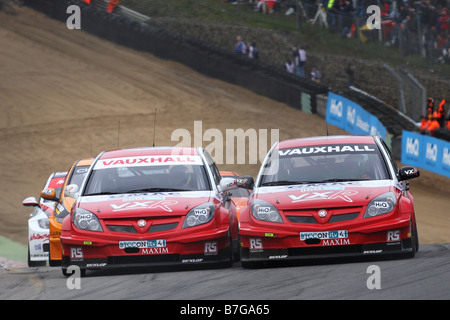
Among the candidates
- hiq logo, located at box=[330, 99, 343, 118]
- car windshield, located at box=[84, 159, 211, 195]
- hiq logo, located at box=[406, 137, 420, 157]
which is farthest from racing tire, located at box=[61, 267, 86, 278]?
hiq logo, located at box=[330, 99, 343, 118]

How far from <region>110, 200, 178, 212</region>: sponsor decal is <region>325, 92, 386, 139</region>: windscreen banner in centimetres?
1612

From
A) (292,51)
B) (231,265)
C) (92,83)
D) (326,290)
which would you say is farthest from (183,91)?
(326,290)

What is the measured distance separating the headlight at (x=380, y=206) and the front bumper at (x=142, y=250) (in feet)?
5.12

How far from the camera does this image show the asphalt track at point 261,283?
24.8ft

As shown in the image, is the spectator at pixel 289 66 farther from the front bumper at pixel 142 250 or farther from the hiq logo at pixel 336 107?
the front bumper at pixel 142 250

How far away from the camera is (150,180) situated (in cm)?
1056

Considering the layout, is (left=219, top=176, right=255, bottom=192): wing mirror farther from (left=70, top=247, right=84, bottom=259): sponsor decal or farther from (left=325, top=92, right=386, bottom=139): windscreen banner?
(left=325, top=92, right=386, bottom=139): windscreen banner

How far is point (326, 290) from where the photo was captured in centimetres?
771

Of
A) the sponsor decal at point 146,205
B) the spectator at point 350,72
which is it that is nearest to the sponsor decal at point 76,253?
the sponsor decal at point 146,205

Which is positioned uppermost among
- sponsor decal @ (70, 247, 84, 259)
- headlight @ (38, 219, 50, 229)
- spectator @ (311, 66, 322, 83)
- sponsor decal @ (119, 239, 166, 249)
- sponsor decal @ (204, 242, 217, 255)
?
sponsor decal @ (119, 239, 166, 249)

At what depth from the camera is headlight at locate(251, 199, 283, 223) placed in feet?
31.2

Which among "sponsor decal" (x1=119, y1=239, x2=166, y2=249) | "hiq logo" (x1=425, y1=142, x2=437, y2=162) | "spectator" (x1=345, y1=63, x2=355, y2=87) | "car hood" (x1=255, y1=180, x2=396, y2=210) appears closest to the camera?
"car hood" (x1=255, y1=180, x2=396, y2=210)
